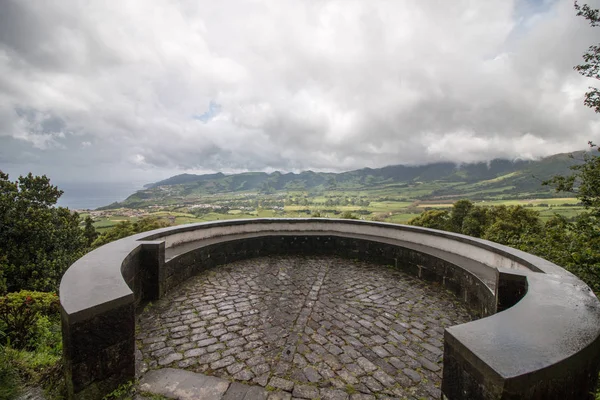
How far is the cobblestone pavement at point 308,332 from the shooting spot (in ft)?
9.72

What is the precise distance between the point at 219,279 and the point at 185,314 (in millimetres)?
1663

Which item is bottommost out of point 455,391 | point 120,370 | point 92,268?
point 120,370

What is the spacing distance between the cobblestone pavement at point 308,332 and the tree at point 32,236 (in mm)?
15571

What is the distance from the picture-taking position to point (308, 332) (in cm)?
392

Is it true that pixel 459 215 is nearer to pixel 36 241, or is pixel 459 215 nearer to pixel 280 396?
pixel 280 396

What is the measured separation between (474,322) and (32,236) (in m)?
22.3

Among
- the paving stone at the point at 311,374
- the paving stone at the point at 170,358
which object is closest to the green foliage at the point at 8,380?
the paving stone at the point at 170,358

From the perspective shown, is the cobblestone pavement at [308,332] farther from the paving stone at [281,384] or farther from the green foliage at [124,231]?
the green foliage at [124,231]

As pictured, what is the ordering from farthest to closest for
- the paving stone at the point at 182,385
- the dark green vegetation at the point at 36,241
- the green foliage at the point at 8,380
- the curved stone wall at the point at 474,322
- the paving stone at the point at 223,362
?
the dark green vegetation at the point at 36,241 → the paving stone at the point at 223,362 → the paving stone at the point at 182,385 → the green foliage at the point at 8,380 → the curved stone wall at the point at 474,322

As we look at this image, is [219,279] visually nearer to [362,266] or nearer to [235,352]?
[235,352]

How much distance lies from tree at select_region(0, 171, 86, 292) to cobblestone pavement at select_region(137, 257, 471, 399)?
15571mm

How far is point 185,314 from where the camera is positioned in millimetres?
4352

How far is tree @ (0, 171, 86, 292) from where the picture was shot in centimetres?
1535

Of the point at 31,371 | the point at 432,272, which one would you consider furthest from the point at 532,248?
the point at 31,371
